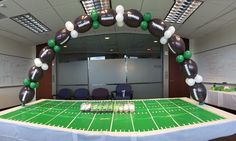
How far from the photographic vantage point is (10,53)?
19.2 ft

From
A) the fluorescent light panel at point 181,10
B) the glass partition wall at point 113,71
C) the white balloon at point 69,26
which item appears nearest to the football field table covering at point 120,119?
the white balloon at point 69,26

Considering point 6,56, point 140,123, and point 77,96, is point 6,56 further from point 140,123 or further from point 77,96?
point 140,123

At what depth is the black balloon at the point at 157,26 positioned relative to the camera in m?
2.35

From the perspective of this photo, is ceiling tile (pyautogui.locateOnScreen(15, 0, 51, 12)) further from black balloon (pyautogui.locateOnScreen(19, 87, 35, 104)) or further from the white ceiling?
black balloon (pyautogui.locateOnScreen(19, 87, 35, 104))

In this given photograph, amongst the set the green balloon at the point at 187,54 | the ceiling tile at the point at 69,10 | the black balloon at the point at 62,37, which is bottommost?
the green balloon at the point at 187,54

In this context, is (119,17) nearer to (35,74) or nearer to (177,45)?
(177,45)

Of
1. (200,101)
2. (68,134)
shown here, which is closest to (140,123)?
(68,134)

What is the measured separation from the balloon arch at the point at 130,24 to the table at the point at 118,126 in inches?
19.0

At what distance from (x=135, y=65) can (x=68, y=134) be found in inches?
205

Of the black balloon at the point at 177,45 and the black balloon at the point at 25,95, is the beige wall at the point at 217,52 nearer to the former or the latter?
the black balloon at the point at 177,45

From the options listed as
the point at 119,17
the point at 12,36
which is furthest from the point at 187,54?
the point at 12,36

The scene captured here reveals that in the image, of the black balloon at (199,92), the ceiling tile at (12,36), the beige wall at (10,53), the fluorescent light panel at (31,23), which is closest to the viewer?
the black balloon at (199,92)

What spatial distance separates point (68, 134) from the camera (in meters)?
1.37

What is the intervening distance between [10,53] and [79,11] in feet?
11.8
